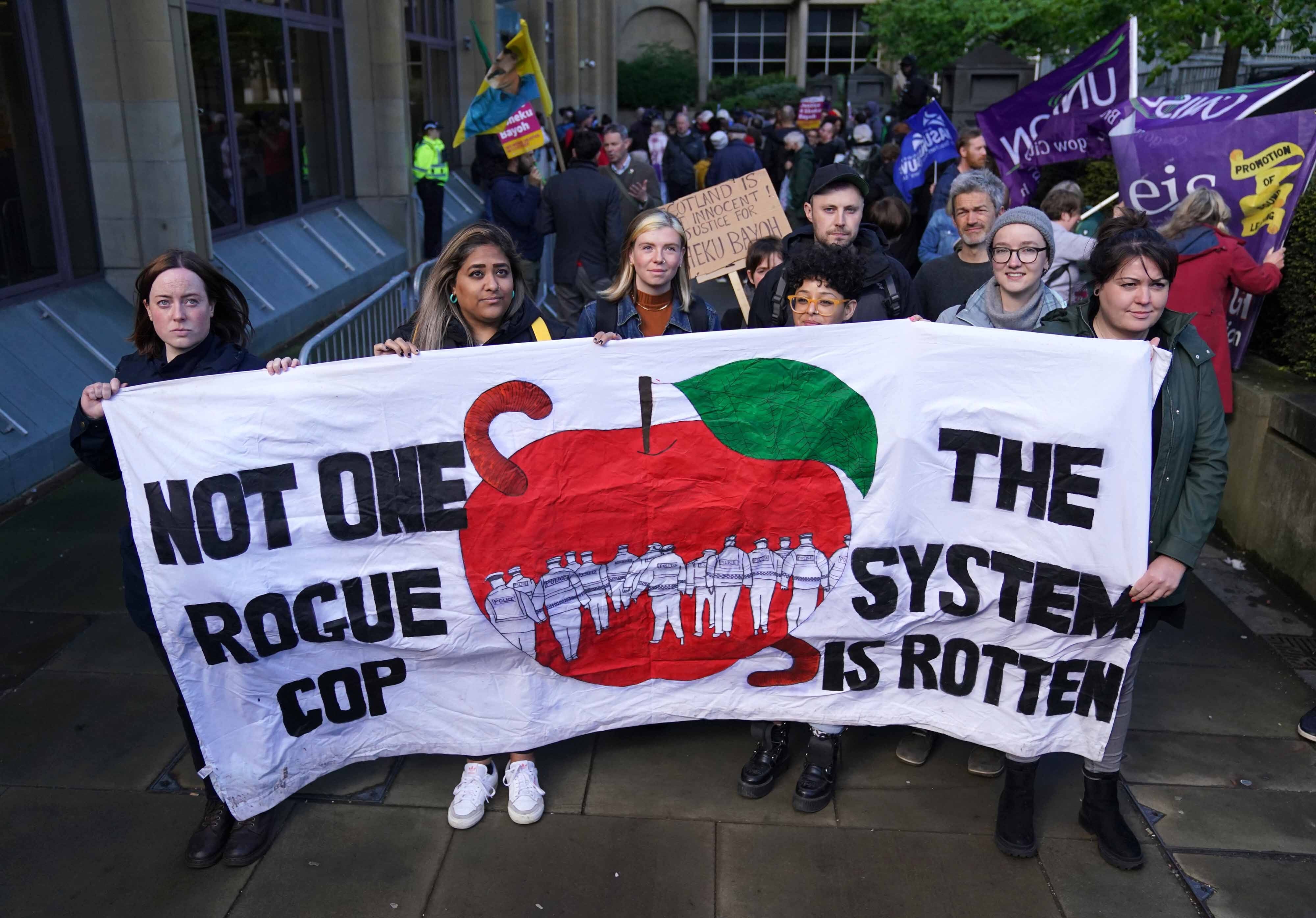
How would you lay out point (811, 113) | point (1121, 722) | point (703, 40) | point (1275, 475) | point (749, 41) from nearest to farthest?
point (1121, 722)
point (1275, 475)
point (811, 113)
point (703, 40)
point (749, 41)

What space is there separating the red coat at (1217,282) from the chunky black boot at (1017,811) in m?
3.19

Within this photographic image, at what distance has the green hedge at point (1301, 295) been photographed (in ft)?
19.7

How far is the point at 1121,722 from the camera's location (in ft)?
11.6

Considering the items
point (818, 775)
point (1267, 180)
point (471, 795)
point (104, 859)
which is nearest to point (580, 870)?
point (471, 795)

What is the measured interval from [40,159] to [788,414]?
691 cm

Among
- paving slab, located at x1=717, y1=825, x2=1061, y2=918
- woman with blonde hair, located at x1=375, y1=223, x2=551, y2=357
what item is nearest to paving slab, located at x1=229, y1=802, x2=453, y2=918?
paving slab, located at x1=717, y1=825, x2=1061, y2=918

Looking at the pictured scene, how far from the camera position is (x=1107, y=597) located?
3.44 m

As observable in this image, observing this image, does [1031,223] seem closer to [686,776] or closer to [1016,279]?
[1016,279]

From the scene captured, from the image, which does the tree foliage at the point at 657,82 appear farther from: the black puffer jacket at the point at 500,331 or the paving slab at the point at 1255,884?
the paving slab at the point at 1255,884

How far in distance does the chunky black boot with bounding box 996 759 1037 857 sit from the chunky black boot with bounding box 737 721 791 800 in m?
0.73

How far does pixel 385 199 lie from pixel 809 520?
11905 mm

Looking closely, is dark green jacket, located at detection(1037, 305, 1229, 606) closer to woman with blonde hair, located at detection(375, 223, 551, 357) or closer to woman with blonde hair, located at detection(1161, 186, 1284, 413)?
woman with blonde hair, located at detection(375, 223, 551, 357)

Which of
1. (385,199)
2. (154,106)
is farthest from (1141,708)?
(385,199)

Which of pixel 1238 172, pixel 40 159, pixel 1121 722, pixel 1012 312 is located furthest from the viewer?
pixel 40 159
